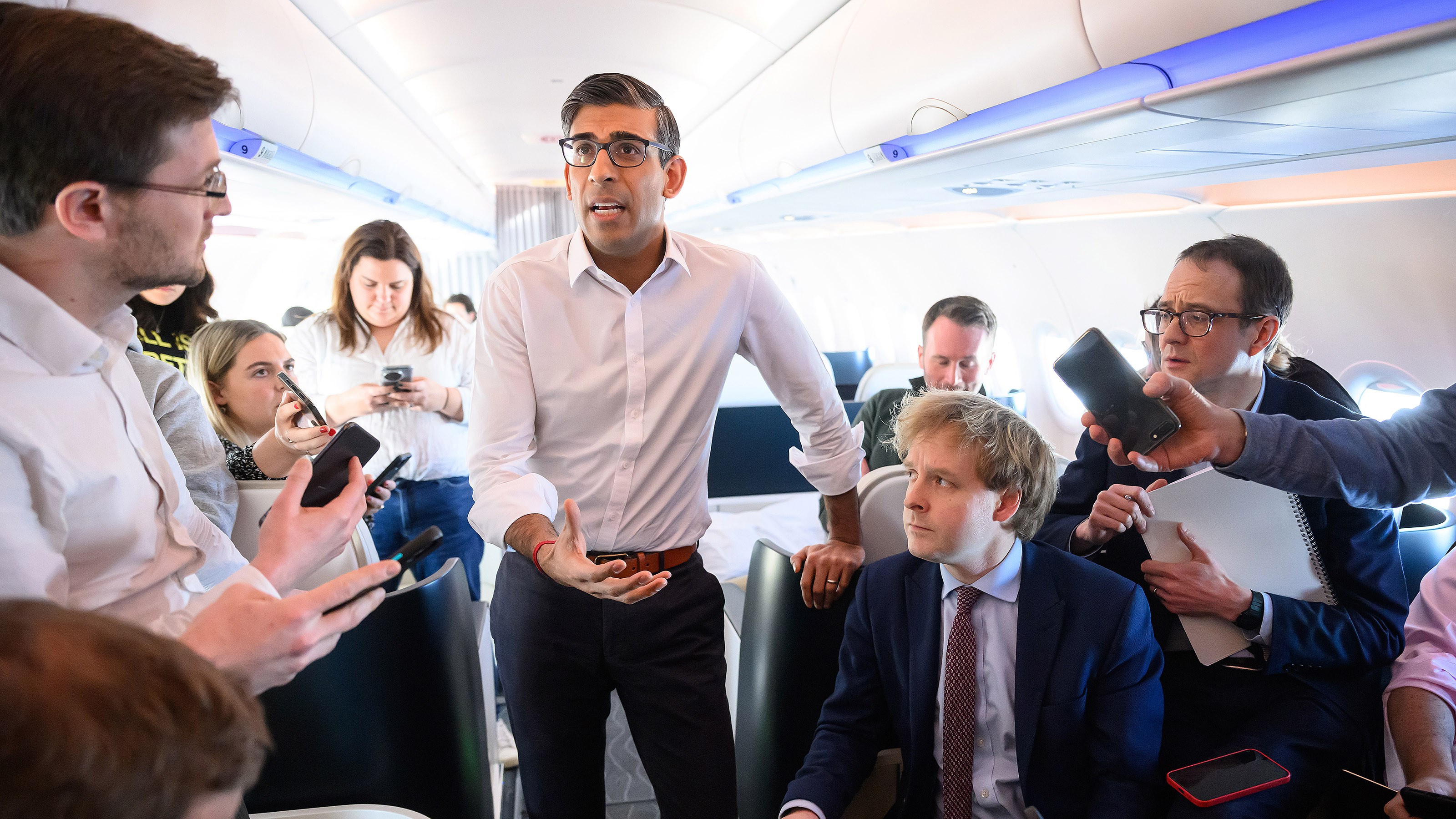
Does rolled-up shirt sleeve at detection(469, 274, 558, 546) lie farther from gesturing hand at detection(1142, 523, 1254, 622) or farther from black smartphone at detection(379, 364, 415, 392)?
gesturing hand at detection(1142, 523, 1254, 622)

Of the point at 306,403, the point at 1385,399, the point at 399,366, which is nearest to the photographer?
the point at 306,403

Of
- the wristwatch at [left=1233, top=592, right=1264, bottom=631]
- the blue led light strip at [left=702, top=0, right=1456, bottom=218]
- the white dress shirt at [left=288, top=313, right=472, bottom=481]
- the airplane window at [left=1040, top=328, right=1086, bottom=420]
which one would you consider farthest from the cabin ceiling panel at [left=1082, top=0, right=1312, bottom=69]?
the airplane window at [left=1040, top=328, right=1086, bottom=420]

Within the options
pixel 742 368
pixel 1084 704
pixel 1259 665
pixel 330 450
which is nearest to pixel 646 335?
pixel 330 450

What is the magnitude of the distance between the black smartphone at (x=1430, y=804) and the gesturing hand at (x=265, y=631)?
1.93 metres

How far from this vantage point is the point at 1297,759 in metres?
1.86

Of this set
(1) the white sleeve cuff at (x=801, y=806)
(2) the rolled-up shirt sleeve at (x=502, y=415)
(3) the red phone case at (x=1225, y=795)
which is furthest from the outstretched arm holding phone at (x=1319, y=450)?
(2) the rolled-up shirt sleeve at (x=502, y=415)

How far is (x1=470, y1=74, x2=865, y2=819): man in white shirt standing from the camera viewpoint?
1838mm

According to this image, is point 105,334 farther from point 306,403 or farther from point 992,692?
point 992,692

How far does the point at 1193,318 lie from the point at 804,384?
1.14 metres

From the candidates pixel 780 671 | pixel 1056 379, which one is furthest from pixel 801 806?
pixel 1056 379

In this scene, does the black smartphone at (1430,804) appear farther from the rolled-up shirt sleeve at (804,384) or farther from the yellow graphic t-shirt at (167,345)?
the yellow graphic t-shirt at (167,345)

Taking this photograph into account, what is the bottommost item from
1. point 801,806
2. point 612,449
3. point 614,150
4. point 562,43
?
point 801,806

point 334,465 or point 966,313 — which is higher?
point 966,313

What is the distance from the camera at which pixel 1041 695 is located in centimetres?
176
